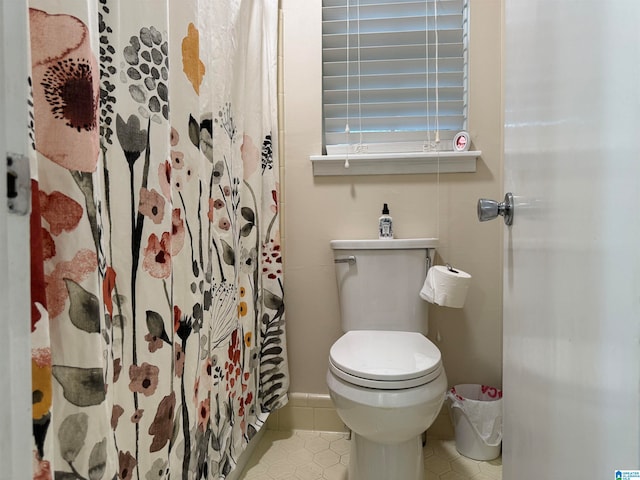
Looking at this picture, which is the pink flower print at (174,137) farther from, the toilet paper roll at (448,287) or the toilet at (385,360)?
the toilet paper roll at (448,287)

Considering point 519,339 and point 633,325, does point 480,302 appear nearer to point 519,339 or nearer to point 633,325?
point 519,339

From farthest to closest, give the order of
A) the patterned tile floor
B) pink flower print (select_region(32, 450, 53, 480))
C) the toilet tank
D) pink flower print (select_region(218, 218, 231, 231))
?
the toilet tank, the patterned tile floor, pink flower print (select_region(218, 218, 231, 231)), pink flower print (select_region(32, 450, 53, 480))

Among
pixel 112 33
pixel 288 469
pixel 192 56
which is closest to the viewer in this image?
pixel 112 33

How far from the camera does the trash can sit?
1.28m

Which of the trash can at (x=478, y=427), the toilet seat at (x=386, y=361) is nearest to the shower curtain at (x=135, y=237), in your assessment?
the toilet seat at (x=386, y=361)

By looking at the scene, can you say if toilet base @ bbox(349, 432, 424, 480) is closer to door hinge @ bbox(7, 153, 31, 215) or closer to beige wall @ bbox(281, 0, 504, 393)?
beige wall @ bbox(281, 0, 504, 393)

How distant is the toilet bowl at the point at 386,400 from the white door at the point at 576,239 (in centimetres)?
32

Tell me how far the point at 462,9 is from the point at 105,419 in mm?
1776

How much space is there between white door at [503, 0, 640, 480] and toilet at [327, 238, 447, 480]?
33 centimetres

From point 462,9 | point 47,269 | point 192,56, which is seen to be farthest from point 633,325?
point 462,9

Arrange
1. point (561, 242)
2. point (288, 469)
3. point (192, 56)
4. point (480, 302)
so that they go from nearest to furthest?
point (561, 242) < point (192, 56) < point (288, 469) < point (480, 302)

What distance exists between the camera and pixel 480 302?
1.47 m

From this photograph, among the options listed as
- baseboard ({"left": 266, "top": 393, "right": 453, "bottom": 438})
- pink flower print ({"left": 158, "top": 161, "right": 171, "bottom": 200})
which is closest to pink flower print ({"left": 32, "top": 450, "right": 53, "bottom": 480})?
pink flower print ({"left": 158, "top": 161, "right": 171, "bottom": 200})

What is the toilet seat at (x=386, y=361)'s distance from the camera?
0.95 m
